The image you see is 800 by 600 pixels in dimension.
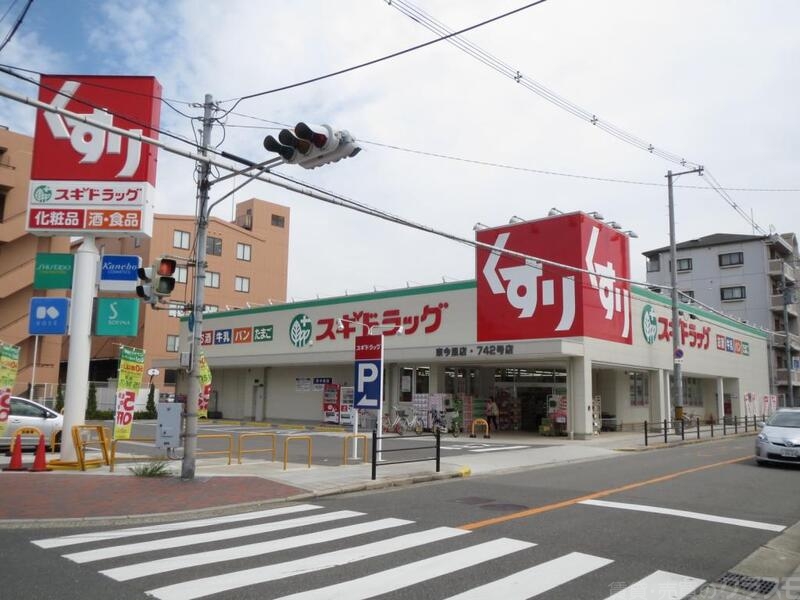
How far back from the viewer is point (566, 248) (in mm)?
26969

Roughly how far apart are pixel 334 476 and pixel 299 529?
16.1 ft

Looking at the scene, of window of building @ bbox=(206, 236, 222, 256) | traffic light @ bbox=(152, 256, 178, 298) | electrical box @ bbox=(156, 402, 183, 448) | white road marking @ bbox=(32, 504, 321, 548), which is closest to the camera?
white road marking @ bbox=(32, 504, 321, 548)

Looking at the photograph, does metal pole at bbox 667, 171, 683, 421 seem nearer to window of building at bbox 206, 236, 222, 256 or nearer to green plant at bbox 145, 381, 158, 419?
green plant at bbox 145, 381, 158, 419

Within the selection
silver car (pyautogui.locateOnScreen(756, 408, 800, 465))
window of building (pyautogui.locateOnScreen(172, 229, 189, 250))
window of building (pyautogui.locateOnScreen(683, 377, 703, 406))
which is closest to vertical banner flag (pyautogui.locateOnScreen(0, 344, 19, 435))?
silver car (pyautogui.locateOnScreen(756, 408, 800, 465))

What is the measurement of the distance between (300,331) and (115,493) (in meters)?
25.4

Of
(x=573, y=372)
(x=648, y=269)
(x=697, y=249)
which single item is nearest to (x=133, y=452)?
(x=573, y=372)

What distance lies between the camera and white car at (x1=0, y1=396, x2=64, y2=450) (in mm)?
17438

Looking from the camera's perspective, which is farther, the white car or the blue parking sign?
the white car

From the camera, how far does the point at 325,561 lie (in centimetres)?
690

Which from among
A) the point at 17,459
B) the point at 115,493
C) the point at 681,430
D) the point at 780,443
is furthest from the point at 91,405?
the point at 780,443

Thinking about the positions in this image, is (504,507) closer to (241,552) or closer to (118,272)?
(241,552)

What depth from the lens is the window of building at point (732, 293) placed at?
5838 centimetres

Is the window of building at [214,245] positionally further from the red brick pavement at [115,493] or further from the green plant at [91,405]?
the red brick pavement at [115,493]

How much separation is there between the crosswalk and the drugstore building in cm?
1427
